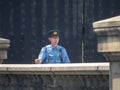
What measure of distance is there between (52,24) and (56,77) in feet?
25.1

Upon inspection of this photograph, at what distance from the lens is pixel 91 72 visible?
7711mm

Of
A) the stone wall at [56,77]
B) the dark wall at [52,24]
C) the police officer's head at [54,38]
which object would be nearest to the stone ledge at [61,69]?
the stone wall at [56,77]

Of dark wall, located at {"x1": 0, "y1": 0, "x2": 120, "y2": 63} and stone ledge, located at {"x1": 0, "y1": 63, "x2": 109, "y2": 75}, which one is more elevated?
dark wall, located at {"x1": 0, "y1": 0, "x2": 120, "y2": 63}

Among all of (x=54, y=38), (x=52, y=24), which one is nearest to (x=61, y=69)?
(x=54, y=38)

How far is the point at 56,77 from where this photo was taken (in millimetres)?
8125

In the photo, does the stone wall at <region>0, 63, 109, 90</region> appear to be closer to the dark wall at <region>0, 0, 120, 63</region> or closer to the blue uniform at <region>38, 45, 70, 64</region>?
the blue uniform at <region>38, 45, 70, 64</region>

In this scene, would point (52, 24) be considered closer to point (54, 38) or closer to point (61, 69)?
point (54, 38)

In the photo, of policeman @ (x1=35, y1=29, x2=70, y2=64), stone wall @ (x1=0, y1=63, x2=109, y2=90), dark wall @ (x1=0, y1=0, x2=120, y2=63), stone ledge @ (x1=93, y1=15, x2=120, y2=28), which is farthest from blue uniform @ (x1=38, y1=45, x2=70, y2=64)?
dark wall @ (x1=0, y1=0, x2=120, y2=63)

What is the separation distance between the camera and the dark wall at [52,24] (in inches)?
594

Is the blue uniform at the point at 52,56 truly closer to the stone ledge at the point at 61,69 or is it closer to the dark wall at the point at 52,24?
the stone ledge at the point at 61,69

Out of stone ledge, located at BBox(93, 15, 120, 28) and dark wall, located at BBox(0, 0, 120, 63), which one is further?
dark wall, located at BBox(0, 0, 120, 63)

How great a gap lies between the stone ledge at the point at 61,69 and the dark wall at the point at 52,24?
21.0 feet

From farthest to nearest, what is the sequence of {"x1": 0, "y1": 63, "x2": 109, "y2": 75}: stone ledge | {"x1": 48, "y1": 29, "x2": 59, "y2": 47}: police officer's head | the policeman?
{"x1": 48, "y1": 29, "x2": 59, "y2": 47}: police officer's head → the policeman → {"x1": 0, "y1": 63, "x2": 109, "y2": 75}: stone ledge

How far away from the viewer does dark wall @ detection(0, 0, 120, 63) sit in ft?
49.5
